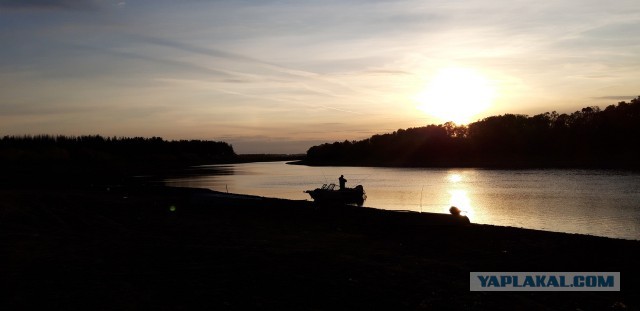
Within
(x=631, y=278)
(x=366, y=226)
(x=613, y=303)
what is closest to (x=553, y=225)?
(x=366, y=226)

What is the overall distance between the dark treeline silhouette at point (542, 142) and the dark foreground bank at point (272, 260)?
11874 cm

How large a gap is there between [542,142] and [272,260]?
502 feet

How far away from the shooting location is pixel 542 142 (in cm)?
15388

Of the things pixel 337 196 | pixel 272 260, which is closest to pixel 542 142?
pixel 337 196

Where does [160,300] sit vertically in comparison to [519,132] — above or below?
below

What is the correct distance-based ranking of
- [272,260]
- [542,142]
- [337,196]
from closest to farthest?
[272,260] < [337,196] < [542,142]

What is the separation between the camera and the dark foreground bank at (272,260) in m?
12.3

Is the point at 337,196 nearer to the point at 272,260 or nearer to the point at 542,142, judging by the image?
the point at 272,260

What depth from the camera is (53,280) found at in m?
13.0

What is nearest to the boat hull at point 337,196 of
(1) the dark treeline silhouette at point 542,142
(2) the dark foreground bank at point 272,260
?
(2) the dark foreground bank at point 272,260

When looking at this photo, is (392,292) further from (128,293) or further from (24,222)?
(24,222)

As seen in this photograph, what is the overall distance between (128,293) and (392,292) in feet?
20.8

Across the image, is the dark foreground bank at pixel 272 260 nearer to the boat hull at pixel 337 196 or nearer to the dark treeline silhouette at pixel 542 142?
the boat hull at pixel 337 196

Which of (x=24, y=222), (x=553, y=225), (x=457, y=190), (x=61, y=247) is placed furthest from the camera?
(x=457, y=190)
